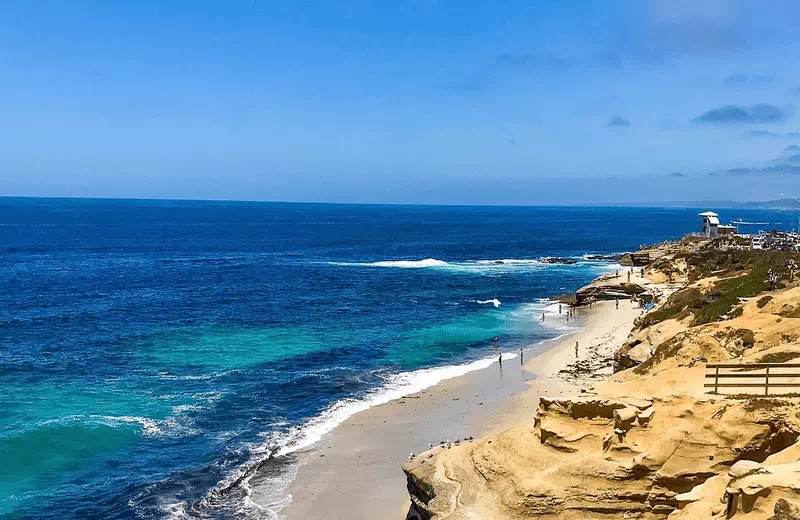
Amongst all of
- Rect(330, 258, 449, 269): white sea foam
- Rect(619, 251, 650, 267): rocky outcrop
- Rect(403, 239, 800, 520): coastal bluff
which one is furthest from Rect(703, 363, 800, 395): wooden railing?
Rect(330, 258, 449, 269): white sea foam

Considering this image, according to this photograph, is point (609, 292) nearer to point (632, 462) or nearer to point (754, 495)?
point (632, 462)

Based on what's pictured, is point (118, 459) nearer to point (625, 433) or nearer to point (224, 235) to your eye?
point (625, 433)

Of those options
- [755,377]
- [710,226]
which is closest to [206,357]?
[755,377]

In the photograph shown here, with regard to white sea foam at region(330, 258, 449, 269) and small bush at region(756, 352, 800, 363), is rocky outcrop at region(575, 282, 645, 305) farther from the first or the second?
small bush at region(756, 352, 800, 363)

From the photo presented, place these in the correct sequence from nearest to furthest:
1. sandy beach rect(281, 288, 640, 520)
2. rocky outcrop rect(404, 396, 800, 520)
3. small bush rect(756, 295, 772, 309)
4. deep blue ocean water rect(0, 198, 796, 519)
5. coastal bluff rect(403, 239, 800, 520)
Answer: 1. coastal bluff rect(403, 239, 800, 520)
2. rocky outcrop rect(404, 396, 800, 520)
3. sandy beach rect(281, 288, 640, 520)
4. deep blue ocean water rect(0, 198, 796, 519)
5. small bush rect(756, 295, 772, 309)

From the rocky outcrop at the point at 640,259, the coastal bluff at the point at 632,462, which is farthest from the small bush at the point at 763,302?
the rocky outcrop at the point at 640,259

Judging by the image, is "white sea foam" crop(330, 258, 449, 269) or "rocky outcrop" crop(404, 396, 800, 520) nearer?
"rocky outcrop" crop(404, 396, 800, 520)

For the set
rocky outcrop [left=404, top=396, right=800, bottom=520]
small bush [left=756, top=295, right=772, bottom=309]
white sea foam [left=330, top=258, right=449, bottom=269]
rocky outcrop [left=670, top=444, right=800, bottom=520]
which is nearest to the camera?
rocky outcrop [left=670, top=444, right=800, bottom=520]

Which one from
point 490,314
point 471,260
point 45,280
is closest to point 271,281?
point 45,280
